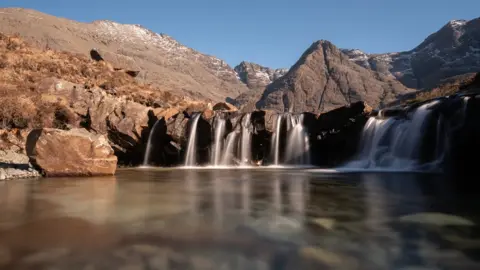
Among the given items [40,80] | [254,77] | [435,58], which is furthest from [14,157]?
[254,77]

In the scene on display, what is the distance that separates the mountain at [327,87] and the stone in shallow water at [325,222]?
77300mm

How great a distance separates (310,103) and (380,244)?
8455 cm

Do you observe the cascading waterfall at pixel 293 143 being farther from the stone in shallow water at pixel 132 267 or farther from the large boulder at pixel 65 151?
the stone in shallow water at pixel 132 267

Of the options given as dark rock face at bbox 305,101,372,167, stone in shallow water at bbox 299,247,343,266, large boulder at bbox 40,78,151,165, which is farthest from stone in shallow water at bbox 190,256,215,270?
large boulder at bbox 40,78,151,165

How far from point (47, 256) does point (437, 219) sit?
5.59 meters

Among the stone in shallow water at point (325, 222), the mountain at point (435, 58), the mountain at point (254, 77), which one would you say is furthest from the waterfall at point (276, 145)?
the mountain at point (254, 77)

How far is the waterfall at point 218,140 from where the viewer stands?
78.1ft

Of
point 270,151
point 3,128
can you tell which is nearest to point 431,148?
point 270,151

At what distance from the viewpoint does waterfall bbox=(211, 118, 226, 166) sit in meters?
23.8

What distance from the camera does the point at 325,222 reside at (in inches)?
205

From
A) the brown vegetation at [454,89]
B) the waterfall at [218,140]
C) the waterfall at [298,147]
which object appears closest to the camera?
Result: the brown vegetation at [454,89]

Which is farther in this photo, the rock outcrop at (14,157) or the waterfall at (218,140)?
the waterfall at (218,140)

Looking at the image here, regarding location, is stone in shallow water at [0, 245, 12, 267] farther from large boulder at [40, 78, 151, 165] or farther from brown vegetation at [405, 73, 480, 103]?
brown vegetation at [405, 73, 480, 103]

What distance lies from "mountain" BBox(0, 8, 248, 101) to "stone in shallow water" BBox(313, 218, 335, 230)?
140ft
